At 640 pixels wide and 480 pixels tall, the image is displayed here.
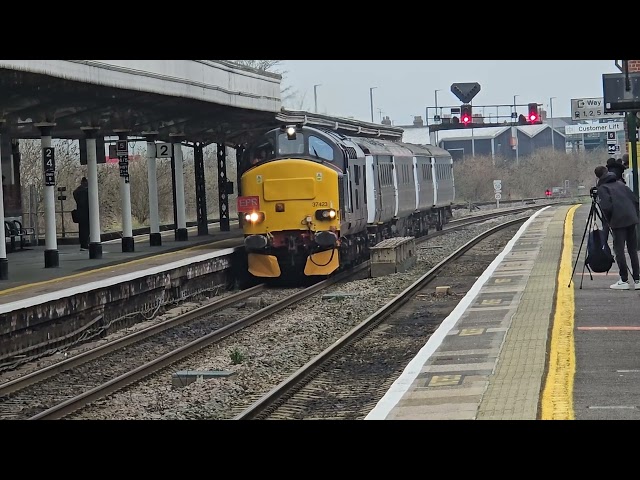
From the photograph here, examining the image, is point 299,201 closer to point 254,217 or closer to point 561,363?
point 254,217

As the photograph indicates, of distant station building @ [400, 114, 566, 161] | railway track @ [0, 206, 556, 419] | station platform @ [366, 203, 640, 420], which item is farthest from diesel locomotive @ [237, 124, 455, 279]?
distant station building @ [400, 114, 566, 161]

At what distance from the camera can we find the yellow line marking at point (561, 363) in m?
8.54

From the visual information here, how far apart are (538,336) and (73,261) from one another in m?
13.4

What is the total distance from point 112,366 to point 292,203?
8521 millimetres

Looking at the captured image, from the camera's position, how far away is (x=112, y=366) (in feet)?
47.4

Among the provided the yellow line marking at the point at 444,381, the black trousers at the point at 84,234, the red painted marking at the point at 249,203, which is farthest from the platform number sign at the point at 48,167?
the yellow line marking at the point at 444,381

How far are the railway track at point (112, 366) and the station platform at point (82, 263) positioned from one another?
52.8 inches

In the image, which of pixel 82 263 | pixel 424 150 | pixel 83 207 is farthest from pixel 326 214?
pixel 424 150

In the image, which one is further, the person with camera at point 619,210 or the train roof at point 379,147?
the train roof at point 379,147

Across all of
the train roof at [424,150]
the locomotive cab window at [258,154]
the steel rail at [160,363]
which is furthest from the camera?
the train roof at [424,150]

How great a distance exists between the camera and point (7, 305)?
585 inches

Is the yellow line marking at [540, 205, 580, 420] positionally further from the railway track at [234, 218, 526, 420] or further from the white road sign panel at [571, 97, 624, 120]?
the white road sign panel at [571, 97, 624, 120]

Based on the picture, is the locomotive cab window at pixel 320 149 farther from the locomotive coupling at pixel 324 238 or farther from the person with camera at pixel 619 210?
the person with camera at pixel 619 210

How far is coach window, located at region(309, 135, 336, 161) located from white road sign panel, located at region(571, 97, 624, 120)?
7.37 meters
